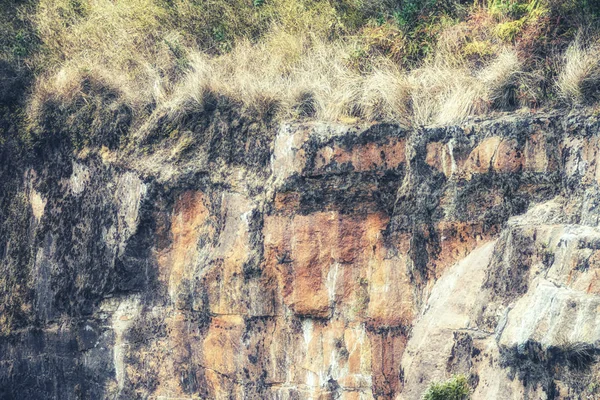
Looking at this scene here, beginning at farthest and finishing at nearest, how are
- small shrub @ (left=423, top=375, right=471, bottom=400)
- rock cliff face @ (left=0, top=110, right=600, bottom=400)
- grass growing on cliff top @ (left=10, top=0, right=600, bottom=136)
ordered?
grass growing on cliff top @ (left=10, top=0, right=600, bottom=136) < rock cliff face @ (left=0, top=110, right=600, bottom=400) < small shrub @ (left=423, top=375, right=471, bottom=400)

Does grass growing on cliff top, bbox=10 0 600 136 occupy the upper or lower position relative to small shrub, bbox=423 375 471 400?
upper

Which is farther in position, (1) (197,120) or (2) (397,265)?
(1) (197,120)

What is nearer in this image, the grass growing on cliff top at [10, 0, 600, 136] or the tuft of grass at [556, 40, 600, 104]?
the tuft of grass at [556, 40, 600, 104]

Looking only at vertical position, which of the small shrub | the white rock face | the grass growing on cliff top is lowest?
the small shrub

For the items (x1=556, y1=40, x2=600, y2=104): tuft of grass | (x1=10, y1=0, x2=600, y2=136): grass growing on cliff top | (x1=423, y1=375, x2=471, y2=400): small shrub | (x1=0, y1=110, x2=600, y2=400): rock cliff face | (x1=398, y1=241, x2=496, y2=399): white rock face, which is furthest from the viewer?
(x1=10, y1=0, x2=600, y2=136): grass growing on cliff top

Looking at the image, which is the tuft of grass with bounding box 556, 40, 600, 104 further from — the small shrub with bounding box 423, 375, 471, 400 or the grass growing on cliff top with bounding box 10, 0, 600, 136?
the small shrub with bounding box 423, 375, 471, 400

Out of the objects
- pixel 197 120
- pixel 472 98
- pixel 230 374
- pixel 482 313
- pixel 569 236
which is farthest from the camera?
pixel 197 120

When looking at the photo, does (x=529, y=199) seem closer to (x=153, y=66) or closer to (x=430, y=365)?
(x=430, y=365)

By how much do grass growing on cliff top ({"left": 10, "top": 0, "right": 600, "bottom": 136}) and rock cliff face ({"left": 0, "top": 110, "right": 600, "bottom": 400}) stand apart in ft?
1.17

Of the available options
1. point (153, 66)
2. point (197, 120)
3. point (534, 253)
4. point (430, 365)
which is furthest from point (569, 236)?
point (153, 66)

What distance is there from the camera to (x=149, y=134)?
12.0m

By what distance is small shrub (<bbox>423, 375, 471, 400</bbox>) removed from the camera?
8164 mm

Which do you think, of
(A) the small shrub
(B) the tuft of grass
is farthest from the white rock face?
(B) the tuft of grass

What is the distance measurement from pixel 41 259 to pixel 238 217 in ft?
10.9
